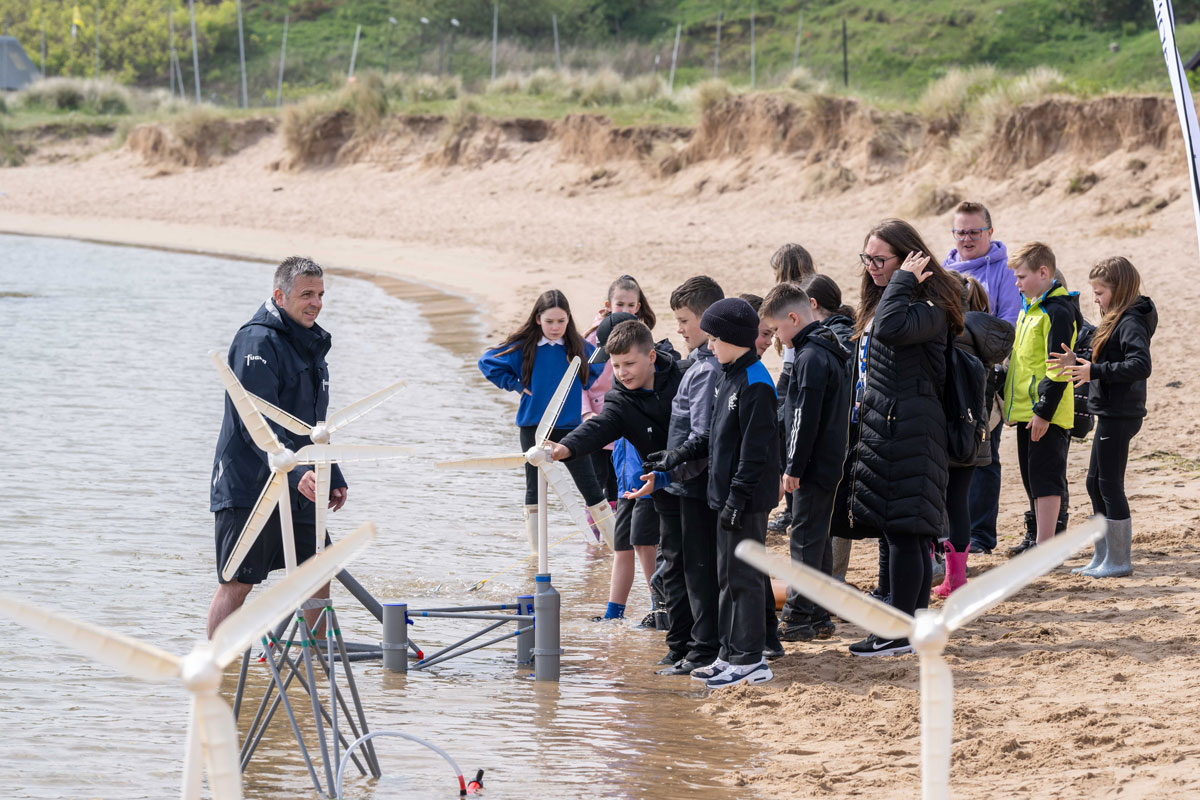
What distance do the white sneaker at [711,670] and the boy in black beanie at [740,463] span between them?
43mm

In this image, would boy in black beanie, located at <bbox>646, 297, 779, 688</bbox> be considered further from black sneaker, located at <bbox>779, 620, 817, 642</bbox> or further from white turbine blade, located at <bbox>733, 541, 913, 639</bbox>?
white turbine blade, located at <bbox>733, 541, 913, 639</bbox>

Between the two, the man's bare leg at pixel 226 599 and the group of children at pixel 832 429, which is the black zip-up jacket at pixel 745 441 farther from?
the man's bare leg at pixel 226 599

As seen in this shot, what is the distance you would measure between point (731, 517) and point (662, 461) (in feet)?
1.50

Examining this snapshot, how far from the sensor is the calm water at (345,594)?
5.52 m

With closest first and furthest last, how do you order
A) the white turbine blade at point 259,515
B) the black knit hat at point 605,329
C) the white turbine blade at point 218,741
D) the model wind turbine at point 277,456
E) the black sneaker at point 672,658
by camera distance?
the white turbine blade at point 218,741, the model wind turbine at point 277,456, the white turbine blade at point 259,515, the black sneaker at point 672,658, the black knit hat at point 605,329

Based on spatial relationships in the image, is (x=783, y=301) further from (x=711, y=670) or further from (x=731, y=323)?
(x=711, y=670)

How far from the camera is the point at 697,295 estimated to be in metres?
6.87

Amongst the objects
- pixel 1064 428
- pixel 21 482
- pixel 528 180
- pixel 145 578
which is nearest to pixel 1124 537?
pixel 1064 428

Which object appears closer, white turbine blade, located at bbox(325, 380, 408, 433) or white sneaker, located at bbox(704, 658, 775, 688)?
white turbine blade, located at bbox(325, 380, 408, 433)

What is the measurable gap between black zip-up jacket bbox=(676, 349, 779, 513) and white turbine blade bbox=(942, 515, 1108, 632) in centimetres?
261

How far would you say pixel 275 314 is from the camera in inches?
239

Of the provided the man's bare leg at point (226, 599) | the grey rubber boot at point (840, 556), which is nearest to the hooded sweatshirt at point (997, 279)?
the grey rubber boot at point (840, 556)

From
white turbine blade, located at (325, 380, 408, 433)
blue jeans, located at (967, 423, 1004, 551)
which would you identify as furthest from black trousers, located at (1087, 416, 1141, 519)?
white turbine blade, located at (325, 380, 408, 433)

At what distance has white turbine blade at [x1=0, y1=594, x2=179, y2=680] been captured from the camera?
9.70ft
